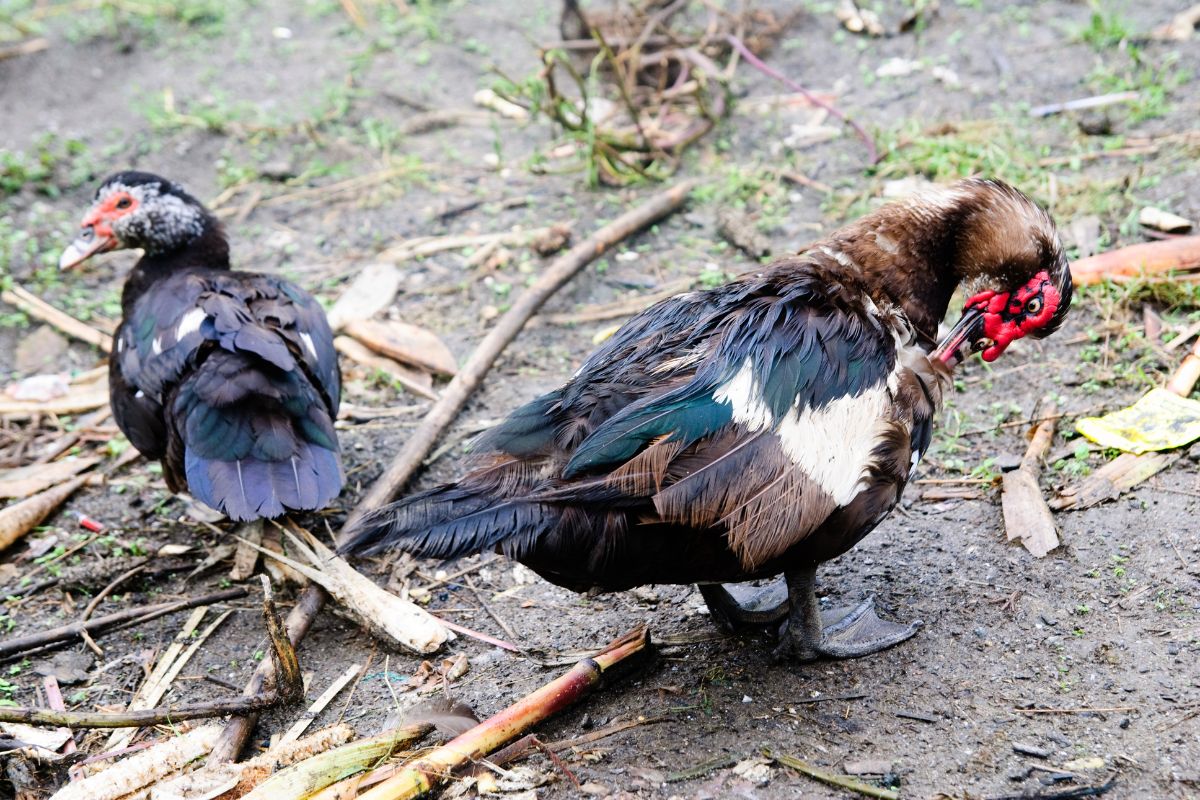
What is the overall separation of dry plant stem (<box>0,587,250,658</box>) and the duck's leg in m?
2.11

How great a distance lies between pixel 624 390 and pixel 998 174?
3310mm

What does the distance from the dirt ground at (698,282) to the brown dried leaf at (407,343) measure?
0.54 feet

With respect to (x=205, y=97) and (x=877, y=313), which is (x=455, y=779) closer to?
(x=877, y=313)

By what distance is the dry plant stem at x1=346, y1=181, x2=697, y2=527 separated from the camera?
14.4 ft

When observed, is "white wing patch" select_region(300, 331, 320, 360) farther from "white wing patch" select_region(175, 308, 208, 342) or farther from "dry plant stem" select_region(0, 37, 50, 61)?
"dry plant stem" select_region(0, 37, 50, 61)

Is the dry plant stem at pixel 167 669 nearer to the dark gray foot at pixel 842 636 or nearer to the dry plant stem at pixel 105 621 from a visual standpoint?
the dry plant stem at pixel 105 621

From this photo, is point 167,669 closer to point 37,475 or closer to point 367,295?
point 37,475

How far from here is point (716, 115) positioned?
260 inches

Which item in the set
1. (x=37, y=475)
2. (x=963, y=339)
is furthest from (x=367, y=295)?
(x=963, y=339)

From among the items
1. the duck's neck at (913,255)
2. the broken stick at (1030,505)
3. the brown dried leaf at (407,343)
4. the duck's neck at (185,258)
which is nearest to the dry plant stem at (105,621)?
the brown dried leaf at (407,343)

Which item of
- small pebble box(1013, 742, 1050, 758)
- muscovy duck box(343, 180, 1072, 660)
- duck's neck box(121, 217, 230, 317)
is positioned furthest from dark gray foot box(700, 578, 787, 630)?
duck's neck box(121, 217, 230, 317)

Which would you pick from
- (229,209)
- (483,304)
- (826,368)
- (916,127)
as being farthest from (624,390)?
(229,209)

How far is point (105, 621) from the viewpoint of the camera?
3928 mm

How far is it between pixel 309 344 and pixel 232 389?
1.56 ft
